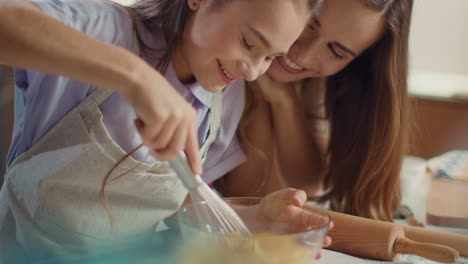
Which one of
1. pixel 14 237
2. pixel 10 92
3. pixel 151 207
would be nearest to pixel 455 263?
pixel 151 207

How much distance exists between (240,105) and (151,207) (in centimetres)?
30

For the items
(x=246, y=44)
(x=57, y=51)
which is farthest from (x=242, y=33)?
(x=57, y=51)

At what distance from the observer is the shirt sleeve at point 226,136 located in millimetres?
938

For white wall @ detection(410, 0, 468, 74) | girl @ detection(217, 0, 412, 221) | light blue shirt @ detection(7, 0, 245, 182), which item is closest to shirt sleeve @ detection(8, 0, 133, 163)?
light blue shirt @ detection(7, 0, 245, 182)

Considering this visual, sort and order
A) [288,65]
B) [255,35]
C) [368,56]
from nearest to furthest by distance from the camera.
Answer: [255,35], [288,65], [368,56]

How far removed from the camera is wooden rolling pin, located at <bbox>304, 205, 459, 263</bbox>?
649 mm

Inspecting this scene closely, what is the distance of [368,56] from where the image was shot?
100cm

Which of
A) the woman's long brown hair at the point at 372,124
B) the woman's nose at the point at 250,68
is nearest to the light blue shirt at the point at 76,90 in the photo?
the woman's nose at the point at 250,68

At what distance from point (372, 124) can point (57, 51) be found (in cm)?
73

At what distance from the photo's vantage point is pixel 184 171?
1.67 feet

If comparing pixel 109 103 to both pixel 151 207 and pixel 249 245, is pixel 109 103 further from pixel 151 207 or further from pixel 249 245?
pixel 249 245

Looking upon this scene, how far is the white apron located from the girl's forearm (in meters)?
0.26

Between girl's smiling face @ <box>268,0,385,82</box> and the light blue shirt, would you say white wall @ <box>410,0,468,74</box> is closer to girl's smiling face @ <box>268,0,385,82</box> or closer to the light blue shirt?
girl's smiling face @ <box>268,0,385,82</box>

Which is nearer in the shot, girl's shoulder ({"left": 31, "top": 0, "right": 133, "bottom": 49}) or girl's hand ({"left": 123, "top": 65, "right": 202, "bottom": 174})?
girl's hand ({"left": 123, "top": 65, "right": 202, "bottom": 174})
